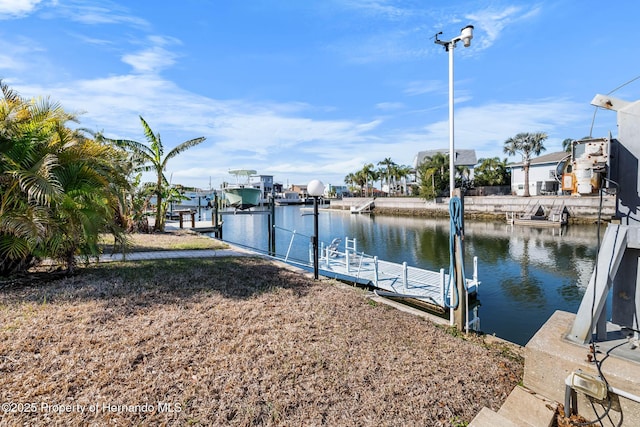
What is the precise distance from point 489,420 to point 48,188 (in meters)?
6.46

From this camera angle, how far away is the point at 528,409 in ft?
9.96

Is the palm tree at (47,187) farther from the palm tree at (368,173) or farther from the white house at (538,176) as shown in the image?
the palm tree at (368,173)

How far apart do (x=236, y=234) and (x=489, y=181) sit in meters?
41.8

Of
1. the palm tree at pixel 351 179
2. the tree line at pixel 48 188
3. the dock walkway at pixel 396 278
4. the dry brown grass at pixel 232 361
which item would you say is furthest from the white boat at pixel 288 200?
the dry brown grass at pixel 232 361

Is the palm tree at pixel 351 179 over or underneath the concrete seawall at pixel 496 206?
over

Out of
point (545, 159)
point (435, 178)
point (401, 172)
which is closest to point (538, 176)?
point (545, 159)

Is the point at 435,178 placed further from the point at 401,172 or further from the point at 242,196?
the point at 242,196

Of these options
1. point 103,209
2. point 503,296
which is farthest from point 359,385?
point 503,296

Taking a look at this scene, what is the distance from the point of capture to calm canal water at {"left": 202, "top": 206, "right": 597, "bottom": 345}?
33.2ft

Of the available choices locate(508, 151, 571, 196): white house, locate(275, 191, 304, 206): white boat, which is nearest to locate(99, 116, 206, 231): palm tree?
locate(508, 151, 571, 196): white house

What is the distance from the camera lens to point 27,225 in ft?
16.2

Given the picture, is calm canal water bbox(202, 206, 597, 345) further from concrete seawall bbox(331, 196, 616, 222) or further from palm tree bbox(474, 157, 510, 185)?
palm tree bbox(474, 157, 510, 185)

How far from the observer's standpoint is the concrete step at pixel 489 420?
2.75 metres

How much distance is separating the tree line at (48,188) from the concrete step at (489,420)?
6.22 meters
